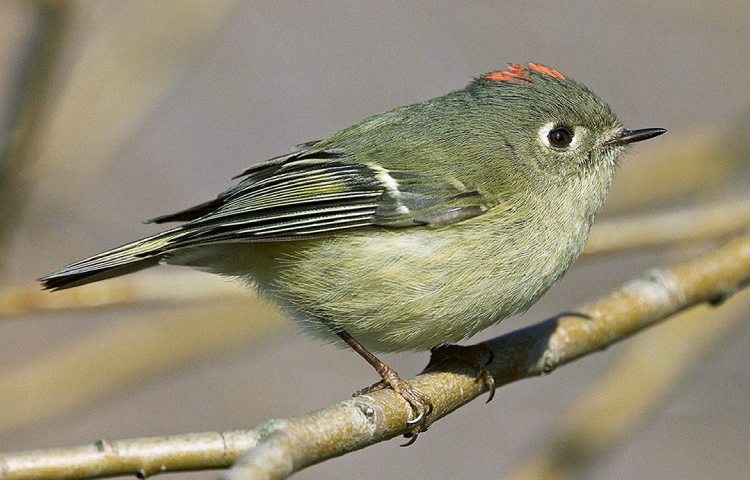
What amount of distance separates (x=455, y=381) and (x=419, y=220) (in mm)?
438

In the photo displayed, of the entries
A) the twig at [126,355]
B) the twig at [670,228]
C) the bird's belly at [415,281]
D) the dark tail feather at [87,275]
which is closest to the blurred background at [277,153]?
the twig at [126,355]

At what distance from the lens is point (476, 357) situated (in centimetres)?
266

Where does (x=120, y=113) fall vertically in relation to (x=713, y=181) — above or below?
above

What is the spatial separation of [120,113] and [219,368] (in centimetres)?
160

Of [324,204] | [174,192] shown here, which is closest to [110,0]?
[174,192]

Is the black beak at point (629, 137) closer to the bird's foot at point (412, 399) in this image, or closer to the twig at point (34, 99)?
the bird's foot at point (412, 399)

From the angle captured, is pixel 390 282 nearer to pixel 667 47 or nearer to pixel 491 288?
pixel 491 288

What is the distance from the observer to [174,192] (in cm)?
473

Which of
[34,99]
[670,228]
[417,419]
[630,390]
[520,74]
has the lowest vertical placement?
[630,390]

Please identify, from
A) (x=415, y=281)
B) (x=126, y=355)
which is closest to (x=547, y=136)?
(x=415, y=281)

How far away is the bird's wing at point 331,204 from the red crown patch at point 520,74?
49 cm

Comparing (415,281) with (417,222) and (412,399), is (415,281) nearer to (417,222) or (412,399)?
(417,222)

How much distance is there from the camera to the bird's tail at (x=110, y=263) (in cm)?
246

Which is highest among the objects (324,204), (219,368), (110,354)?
(324,204)
